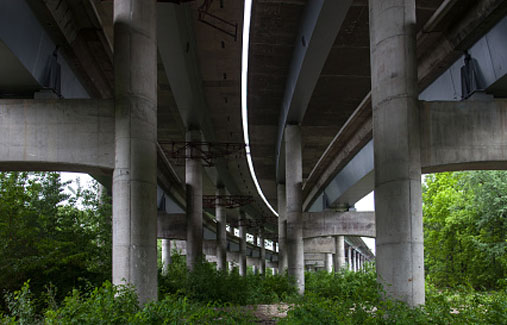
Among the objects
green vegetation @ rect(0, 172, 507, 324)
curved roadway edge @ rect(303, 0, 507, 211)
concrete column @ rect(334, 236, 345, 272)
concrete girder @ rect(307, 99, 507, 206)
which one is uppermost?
curved roadway edge @ rect(303, 0, 507, 211)

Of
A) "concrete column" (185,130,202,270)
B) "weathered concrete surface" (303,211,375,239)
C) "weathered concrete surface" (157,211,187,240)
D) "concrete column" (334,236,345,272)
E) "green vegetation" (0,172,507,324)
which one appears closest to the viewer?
"green vegetation" (0,172,507,324)

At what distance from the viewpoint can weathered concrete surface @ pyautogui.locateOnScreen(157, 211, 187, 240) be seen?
32812 mm

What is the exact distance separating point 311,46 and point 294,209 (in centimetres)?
1277

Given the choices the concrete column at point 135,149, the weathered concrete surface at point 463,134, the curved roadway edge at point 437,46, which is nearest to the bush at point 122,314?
the concrete column at point 135,149

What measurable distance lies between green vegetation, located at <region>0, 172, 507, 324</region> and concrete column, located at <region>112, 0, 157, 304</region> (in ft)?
2.79

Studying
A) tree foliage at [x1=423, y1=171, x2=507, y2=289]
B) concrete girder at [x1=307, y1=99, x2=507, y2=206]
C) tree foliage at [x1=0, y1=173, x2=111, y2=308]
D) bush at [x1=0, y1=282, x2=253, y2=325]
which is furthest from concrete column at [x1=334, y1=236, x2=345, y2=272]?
bush at [x1=0, y1=282, x2=253, y2=325]

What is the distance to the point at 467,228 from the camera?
27.6 meters

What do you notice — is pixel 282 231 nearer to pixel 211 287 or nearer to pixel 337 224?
pixel 337 224

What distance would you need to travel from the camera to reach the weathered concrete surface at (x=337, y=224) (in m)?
33.7

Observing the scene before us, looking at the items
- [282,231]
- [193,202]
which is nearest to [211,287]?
[193,202]

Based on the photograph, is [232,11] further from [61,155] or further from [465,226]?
[465,226]

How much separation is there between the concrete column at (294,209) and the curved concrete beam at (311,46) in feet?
9.98

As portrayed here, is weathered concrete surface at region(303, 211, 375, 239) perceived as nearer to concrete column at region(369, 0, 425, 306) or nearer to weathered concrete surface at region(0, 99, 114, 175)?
concrete column at region(369, 0, 425, 306)

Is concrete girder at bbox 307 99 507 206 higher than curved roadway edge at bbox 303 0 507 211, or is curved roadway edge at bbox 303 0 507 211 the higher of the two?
curved roadway edge at bbox 303 0 507 211
